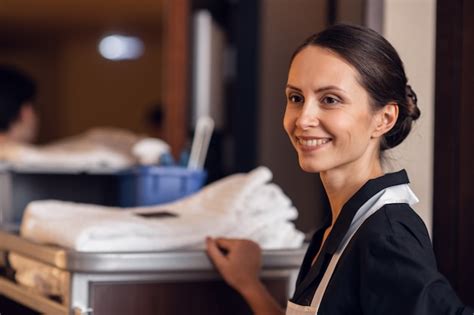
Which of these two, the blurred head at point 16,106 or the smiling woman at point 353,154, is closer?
the smiling woman at point 353,154

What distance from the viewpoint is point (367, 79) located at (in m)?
1.27

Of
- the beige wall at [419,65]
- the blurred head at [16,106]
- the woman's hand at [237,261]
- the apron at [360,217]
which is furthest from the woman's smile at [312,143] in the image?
the blurred head at [16,106]

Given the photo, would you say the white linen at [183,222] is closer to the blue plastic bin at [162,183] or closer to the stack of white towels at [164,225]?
the stack of white towels at [164,225]

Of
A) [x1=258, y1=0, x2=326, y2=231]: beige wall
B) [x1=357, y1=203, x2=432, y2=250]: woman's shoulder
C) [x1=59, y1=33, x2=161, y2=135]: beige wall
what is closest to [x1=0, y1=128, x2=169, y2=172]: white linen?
[x1=258, y1=0, x2=326, y2=231]: beige wall

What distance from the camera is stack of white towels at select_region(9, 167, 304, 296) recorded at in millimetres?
1621

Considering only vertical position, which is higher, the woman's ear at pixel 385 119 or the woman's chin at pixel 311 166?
the woman's ear at pixel 385 119

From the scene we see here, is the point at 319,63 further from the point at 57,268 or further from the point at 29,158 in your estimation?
the point at 29,158

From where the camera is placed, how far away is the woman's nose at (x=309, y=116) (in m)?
1.28

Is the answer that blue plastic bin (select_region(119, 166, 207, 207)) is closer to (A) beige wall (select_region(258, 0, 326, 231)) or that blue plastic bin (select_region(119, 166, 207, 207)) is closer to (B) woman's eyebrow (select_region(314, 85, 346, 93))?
(A) beige wall (select_region(258, 0, 326, 231))

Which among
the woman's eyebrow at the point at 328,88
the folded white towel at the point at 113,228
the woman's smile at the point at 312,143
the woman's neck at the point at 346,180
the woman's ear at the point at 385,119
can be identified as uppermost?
the woman's eyebrow at the point at 328,88

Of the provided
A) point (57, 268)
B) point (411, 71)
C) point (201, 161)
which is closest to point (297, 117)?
point (57, 268)

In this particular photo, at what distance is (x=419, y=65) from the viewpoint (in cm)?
200

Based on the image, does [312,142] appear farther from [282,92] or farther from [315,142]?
[282,92]

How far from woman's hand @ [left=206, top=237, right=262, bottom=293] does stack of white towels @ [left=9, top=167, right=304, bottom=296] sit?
0.23 feet
